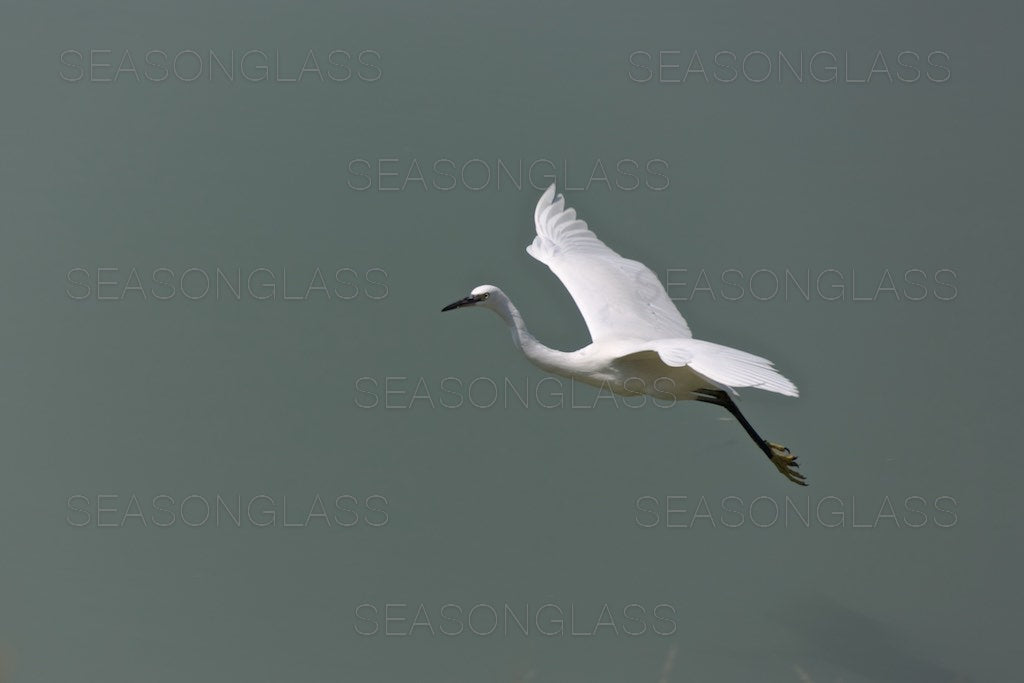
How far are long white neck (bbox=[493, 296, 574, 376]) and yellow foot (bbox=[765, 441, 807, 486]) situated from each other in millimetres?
762

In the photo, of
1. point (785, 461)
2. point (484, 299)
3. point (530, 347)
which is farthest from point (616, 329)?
point (785, 461)

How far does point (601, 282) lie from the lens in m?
4.17

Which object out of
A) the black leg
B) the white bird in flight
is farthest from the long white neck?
the black leg

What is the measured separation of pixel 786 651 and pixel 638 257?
1.55m

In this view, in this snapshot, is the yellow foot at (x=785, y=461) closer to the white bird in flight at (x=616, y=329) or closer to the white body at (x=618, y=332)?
the white bird in flight at (x=616, y=329)

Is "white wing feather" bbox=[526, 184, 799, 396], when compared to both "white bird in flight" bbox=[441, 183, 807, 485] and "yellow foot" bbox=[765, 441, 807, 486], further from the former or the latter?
"yellow foot" bbox=[765, 441, 807, 486]

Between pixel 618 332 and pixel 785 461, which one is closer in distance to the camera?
pixel 618 332

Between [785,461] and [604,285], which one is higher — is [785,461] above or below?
below

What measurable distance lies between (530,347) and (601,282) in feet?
1.68

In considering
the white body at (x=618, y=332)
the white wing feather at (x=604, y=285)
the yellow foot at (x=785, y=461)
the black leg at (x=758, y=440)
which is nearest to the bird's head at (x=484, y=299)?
the white body at (x=618, y=332)

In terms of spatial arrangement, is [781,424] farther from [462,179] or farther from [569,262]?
[462,179]

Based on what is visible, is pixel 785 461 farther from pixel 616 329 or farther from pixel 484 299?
pixel 484 299

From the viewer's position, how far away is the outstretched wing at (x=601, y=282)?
156 inches

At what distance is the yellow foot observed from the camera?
4109 millimetres
